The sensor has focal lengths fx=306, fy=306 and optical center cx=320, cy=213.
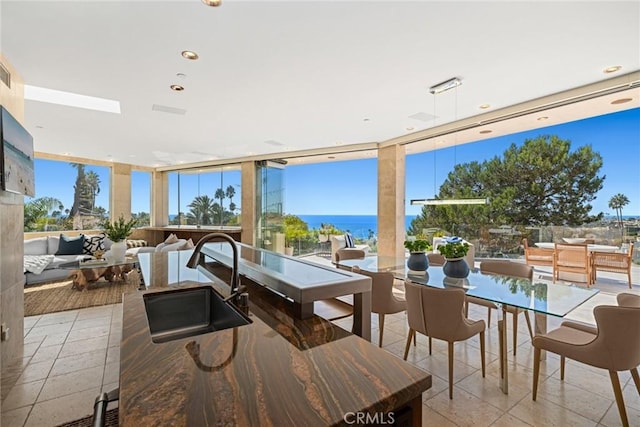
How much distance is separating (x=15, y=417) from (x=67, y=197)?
25.4ft

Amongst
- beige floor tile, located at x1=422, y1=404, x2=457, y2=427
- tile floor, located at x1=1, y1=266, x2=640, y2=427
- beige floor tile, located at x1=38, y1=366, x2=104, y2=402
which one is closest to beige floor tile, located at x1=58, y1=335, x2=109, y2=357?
tile floor, located at x1=1, y1=266, x2=640, y2=427

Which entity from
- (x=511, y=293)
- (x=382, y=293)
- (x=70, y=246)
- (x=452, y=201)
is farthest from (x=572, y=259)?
(x=70, y=246)

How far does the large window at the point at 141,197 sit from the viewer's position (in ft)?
30.3

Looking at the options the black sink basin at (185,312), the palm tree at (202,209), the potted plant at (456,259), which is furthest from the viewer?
the palm tree at (202,209)

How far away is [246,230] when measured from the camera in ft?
26.6

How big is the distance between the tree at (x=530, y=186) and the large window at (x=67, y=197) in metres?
9.00

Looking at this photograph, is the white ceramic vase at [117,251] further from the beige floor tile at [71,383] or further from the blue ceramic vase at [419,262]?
the blue ceramic vase at [419,262]

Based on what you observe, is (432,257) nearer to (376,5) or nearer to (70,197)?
(376,5)

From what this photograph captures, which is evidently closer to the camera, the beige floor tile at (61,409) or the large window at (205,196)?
the beige floor tile at (61,409)

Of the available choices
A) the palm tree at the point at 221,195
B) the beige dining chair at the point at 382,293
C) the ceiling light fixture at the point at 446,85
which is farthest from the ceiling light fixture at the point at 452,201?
the palm tree at the point at 221,195

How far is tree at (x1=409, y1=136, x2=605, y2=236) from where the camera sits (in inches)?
206

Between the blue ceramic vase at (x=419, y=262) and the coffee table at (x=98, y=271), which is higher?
the blue ceramic vase at (x=419, y=262)

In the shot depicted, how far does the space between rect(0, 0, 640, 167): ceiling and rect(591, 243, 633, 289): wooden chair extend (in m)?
2.15

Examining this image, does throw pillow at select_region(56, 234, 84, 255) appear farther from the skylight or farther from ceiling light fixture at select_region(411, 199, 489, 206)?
ceiling light fixture at select_region(411, 199, 489, 206)
